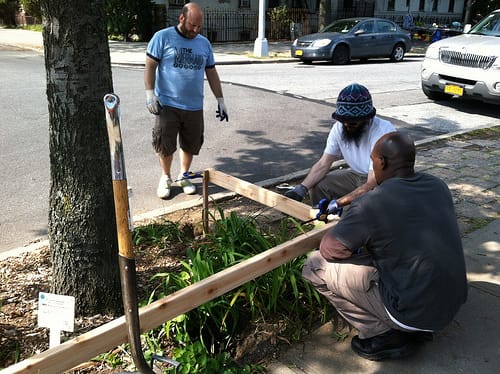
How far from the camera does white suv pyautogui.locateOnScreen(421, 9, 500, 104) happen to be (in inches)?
344

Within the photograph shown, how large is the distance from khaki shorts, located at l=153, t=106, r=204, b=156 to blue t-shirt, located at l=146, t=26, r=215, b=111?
0.08m

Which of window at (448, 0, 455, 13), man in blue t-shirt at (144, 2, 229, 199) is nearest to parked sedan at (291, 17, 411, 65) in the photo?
man in blue t-shirt at (144, 2, 229, 199)

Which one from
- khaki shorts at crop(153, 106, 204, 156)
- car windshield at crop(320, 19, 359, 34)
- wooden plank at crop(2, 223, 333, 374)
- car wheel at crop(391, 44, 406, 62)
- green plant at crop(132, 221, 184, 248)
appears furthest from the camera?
car wheel at crop(391, 44, 406, 62)

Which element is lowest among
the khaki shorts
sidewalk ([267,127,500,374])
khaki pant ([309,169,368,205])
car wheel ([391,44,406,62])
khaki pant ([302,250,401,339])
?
sidewalk ([267,127,500,374])

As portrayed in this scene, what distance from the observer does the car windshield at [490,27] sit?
9914 mm

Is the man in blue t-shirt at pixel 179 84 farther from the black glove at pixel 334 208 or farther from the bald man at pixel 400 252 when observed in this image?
the bald man at pixel 400 252

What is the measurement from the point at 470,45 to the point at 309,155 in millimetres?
4525

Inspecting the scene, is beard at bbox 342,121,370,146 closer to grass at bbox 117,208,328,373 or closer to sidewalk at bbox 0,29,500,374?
grass at bbox 117,208,328,373

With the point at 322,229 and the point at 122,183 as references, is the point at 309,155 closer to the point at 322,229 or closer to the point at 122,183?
the point at 322,229

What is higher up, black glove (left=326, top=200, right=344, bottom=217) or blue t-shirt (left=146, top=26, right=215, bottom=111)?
blue t-shirt (left=146, top=26, right=215, bottom=111)

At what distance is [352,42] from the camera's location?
1681 cm

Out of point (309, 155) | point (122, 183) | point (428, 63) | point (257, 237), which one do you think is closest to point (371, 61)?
point (428, 63)

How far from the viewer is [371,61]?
733 inches

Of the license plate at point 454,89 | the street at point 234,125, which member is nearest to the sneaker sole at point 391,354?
the street at point 234,125
